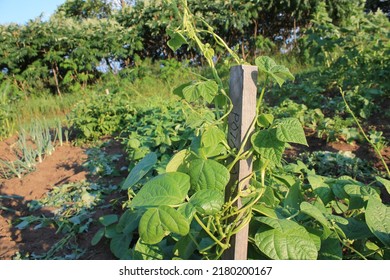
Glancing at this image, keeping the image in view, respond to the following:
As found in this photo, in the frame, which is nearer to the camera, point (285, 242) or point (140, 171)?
point (285, 242)

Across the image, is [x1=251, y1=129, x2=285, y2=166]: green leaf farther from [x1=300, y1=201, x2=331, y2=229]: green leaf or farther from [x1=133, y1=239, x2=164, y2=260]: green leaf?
[x1=133, y1=239, x2=164, y2=260]: green leaf

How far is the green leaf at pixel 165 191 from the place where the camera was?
0.96 meters

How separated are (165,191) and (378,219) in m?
0.77

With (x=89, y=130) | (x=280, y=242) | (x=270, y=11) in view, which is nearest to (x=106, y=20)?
(x=270, y=11)

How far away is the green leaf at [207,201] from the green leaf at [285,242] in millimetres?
185

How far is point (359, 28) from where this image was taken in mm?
4355

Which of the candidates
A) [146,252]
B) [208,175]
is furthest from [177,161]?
[146,252]

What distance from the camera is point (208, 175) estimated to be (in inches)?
39.6

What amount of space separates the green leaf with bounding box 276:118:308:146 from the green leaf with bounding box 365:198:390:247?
0.41 m

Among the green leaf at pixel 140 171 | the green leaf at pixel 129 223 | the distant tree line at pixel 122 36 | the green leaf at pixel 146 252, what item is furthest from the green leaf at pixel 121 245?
the distant tree line at pixel 122 36

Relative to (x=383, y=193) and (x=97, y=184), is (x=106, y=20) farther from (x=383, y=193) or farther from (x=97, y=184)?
(x=383, y=193)

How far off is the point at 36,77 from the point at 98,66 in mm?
1615

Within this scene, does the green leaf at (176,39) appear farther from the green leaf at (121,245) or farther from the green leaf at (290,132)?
the green leaf at (121,245)

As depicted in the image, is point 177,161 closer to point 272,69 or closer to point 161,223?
point 161,223
